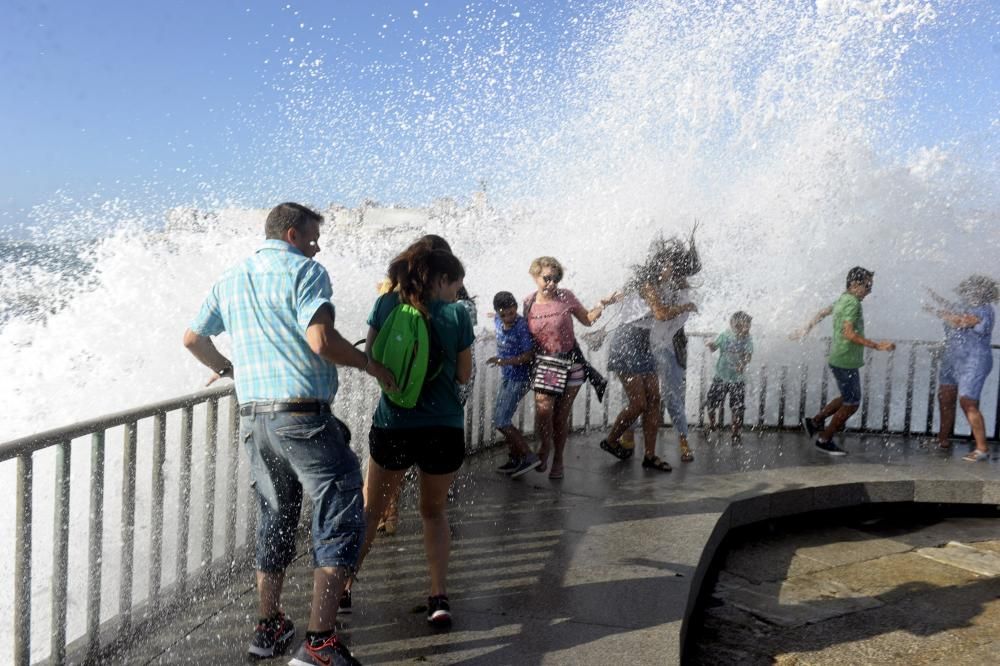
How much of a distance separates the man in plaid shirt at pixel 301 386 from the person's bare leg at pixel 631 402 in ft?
14.7

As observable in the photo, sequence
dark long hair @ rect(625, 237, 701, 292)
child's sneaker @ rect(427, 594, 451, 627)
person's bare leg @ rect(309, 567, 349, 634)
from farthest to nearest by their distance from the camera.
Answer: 1. dark long hair @ rect(625, 237, 701, 292)
2. child's sneaker @ rect(427, 594, 451, 627)
3. person's bare leg @ rect(309, 567, 349, 634)

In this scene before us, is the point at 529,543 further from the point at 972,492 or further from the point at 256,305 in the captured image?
the point at 972,492

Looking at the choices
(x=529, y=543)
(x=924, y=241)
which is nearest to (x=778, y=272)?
(x=924, y=241)

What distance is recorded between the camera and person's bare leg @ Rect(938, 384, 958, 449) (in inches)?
365

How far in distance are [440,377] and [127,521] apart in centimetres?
144

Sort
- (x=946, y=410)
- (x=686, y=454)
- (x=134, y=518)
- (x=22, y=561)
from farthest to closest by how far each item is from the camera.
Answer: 1. (x=946, y=410)
2. (x=686, y=454)
3. (x=134, y=518)
4. (x=22, y=561)

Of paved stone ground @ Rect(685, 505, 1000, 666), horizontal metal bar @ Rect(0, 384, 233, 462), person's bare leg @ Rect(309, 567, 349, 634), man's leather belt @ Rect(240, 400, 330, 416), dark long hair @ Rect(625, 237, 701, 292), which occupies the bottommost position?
paved stone ground @ Rect(685, 505, 1000, 666)

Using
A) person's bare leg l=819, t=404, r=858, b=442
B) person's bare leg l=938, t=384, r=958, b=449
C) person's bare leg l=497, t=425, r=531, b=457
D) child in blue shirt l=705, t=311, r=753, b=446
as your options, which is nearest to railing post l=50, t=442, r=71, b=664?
person's bare leg l=497, t=425, r=531, b=457

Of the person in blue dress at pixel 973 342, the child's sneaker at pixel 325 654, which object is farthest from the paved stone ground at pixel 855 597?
the child's sneaker at pixel 325 654

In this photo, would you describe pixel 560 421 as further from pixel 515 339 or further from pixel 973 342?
pixel 973 342

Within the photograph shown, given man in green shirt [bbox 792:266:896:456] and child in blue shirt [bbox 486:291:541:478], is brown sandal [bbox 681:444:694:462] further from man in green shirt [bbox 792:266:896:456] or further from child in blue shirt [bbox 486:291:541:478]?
child in blue shirt [bbox 486:291:541:478]

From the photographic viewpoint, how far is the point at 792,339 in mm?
10117

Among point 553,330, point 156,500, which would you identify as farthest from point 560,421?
point 156,500

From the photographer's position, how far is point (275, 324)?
3607 mm
